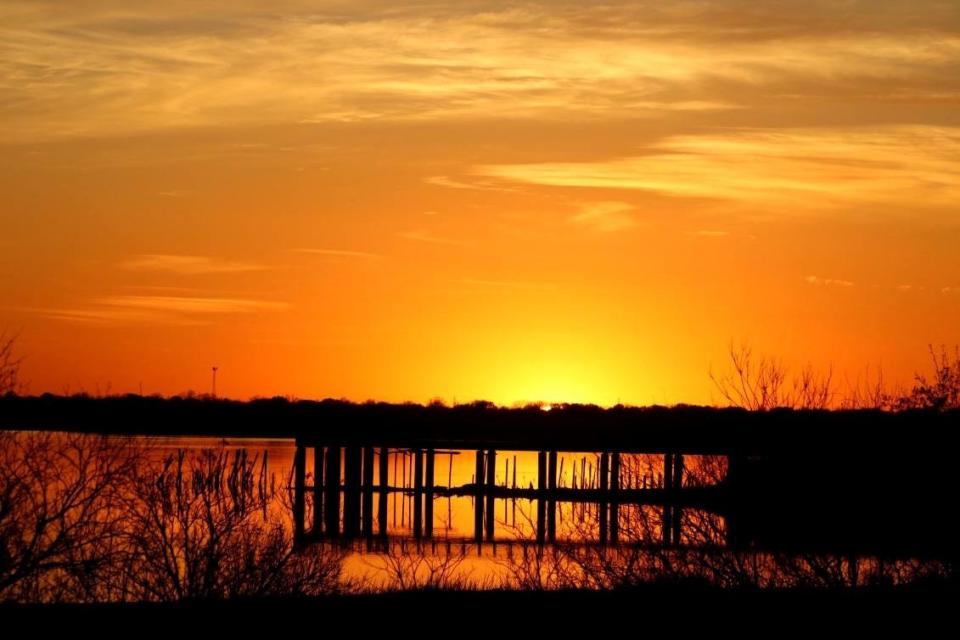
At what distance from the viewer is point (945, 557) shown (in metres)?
20.0

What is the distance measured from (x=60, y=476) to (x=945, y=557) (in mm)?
13497

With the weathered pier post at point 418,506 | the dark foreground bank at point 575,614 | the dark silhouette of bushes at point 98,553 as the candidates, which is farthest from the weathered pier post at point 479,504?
the dark foreground bank at point 575,614

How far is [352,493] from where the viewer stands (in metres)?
51.8

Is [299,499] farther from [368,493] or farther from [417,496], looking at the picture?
[417,496]

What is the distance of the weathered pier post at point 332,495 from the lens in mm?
45188

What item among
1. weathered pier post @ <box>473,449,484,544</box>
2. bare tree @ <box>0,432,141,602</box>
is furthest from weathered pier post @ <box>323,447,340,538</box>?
bare tree @ <box>0,432,141,602</box>

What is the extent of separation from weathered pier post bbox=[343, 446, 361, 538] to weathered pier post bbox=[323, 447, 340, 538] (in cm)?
34

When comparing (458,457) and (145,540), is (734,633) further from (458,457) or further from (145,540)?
(458,457)

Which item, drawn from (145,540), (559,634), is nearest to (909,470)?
(559,634)

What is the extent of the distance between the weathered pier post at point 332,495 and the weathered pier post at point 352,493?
340mm

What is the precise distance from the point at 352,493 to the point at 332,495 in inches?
46.6

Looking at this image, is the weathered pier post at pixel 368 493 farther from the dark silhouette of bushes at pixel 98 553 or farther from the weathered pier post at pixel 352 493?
the dark silhouette of bushes at pixel 98 553

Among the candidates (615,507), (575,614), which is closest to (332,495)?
(615,507)

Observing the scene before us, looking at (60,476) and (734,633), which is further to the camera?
(60,476)
